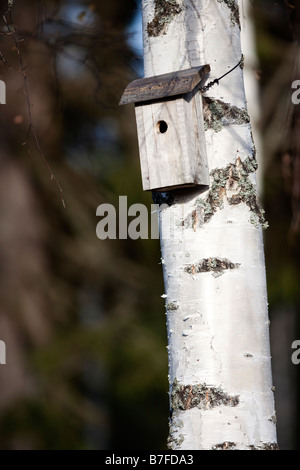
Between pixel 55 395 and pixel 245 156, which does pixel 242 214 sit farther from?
pixel 55 395

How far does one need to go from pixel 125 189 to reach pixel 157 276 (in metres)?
1.43

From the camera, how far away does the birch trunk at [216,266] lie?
2.36 metres

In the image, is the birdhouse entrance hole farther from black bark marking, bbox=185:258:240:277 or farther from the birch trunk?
black bark marking, bbox=185:258:240:277

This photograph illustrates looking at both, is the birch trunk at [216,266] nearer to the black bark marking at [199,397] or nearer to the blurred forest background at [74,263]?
the black bark marking at [199,397]

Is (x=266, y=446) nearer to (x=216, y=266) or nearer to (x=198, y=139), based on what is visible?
(x=216, y=266)

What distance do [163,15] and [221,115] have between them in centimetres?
43

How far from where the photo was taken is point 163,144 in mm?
2674

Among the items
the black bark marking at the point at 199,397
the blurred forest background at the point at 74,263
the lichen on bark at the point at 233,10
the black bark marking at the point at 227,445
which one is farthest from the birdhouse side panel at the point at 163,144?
the blurred forest background at the point at 74,263

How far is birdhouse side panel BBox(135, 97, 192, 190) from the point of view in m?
2.57

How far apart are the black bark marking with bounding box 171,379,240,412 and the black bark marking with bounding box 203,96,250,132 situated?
35.2 inches

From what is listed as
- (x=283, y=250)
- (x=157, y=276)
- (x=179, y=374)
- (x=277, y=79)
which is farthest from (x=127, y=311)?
(x=179, y=374)

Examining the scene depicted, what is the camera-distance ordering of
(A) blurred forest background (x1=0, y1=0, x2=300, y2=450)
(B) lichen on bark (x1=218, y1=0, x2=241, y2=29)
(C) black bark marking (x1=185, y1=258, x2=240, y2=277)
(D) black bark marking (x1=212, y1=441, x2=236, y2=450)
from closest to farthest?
1. (D) black bark marking (x1=212, y1=441, x2=236, y2=450)
2. (C) black bark marking (x1=185, y1=258, x2=240, y2=277)
3. (B) lichen on bark (x1=218, y1=0, x2=241, y2=29)
4. (A) blurred forest background (x1=0, y1=0, x2=300, y2=450)

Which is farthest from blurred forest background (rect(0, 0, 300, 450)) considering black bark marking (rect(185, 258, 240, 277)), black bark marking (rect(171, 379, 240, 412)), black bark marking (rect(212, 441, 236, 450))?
black bark marking (rect(212, 441, 236, 450))

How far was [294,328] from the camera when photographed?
10.5 m
